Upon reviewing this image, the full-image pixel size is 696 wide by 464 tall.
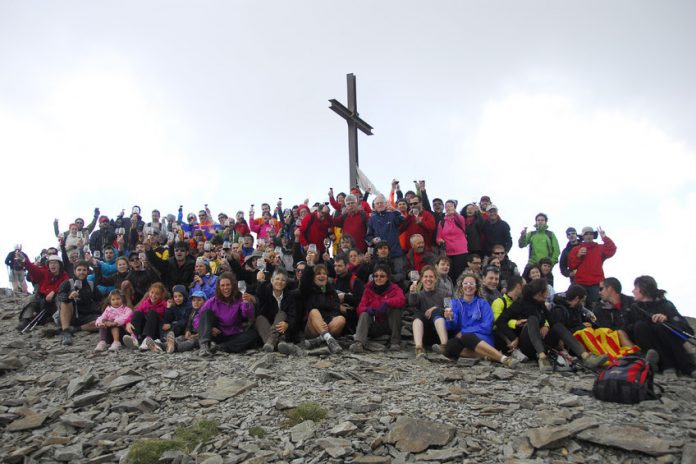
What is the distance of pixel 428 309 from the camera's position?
9.38 metres

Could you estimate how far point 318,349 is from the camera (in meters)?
9.04

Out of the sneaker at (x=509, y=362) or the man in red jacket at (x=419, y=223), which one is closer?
the sneaker at (x=509, y=362)

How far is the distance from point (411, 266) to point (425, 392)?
5.10 meters

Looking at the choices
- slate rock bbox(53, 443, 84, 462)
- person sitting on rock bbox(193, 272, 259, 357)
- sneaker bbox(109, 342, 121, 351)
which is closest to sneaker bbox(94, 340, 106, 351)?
sneaker bbox(109, 342, 121, 351)

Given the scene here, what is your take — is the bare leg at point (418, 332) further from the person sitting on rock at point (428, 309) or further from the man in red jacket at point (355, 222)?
the man in red jacket at point (355, 222)

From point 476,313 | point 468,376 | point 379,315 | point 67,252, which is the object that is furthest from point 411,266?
point 67,252

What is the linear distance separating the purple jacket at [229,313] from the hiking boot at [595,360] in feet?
21.4

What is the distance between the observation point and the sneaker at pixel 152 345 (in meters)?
9.62

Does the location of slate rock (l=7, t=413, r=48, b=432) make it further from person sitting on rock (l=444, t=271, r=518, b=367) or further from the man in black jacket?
person sitting on rock (l=444, t=271, r=518, b=367)

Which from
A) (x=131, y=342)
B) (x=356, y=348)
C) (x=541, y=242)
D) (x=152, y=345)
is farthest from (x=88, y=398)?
(x=541, y=242)

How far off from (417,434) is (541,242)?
873 cm

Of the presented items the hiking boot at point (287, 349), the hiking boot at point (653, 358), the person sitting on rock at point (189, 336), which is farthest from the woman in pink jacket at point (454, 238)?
the person sitting on rock at point (189, 336)

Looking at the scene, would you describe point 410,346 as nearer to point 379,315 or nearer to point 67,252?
point 379,315

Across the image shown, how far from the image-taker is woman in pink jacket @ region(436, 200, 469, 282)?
11617 mm
